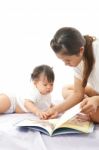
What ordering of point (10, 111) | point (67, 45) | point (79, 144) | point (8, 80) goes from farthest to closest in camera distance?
point (8, 80) → point (10, 111) → point (67, 45) → point (79, 144)

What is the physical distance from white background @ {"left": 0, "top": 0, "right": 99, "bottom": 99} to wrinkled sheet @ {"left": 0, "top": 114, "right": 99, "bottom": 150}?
0.68m

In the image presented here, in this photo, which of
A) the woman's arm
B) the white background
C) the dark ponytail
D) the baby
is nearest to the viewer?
the dark ponytail

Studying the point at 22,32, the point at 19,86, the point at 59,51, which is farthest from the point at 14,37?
the point at 59,51

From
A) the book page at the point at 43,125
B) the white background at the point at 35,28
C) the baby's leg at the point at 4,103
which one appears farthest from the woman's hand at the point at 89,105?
the white background at the point at 35,28

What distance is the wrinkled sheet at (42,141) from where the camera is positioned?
98 centimetres

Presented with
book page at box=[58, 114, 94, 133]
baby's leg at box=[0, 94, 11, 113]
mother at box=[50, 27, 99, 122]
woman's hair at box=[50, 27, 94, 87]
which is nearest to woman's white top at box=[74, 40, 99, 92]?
mother at box=[50, 27, 99, 122]

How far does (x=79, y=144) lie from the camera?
100 cm

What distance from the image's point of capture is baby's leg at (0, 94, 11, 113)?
4.71 feet

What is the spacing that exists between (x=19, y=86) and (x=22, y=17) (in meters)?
0.42

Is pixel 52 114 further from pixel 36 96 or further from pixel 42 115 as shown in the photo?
pixel 36 96

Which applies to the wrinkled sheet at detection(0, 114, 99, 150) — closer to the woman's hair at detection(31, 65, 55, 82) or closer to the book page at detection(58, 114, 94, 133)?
the book page at detection(58, 114, 94, 133)

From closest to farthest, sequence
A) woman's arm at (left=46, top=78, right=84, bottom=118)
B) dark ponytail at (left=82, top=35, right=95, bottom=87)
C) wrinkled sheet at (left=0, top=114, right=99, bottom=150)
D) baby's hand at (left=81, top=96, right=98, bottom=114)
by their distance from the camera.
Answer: wrinkled sheet at (left=0, top=114, right=99, bottom=150) → baby's hand at (left=81, top=96, right=98, bottom=114) → dark ponytail at (left=82, top=35, right=95, bottom=87) → woman's arm at (left=46, top=78, right=84, bottom=118)

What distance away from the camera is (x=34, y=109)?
1403 mm

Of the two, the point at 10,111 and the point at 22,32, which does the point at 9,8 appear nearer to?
the point at 22,32
